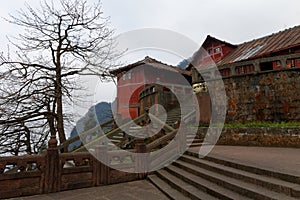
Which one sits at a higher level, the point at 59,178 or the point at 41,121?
the point at 41,121

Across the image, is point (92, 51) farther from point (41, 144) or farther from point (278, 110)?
point (278, 110)

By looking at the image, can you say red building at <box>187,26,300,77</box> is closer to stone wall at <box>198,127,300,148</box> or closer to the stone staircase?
stone wall at <box>198,127,300,148</box>

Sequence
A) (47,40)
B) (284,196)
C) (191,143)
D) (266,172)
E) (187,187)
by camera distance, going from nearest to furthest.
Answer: (284,196) < (266,172) < (187,187) < (191,143) < (47,40)

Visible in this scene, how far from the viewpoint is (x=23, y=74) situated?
28.5ft

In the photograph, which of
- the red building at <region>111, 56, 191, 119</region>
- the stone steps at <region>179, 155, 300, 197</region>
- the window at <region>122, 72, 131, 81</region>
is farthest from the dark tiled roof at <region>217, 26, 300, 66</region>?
the stone steps at <region>179, 155, 300, 197</region>

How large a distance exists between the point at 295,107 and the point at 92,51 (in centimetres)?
879

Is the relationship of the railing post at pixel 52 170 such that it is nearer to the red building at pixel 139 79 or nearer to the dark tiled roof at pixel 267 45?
the red building at pixel 139 79

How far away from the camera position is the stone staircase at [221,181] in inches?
131

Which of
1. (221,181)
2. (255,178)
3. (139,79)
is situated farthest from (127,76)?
(255,178)

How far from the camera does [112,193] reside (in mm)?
4777

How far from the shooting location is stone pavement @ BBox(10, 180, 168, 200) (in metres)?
4.51

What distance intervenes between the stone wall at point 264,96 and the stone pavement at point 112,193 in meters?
6.01

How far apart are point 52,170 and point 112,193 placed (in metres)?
→ 1.54

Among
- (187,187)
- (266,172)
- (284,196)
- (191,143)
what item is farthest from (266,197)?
(191,143)
